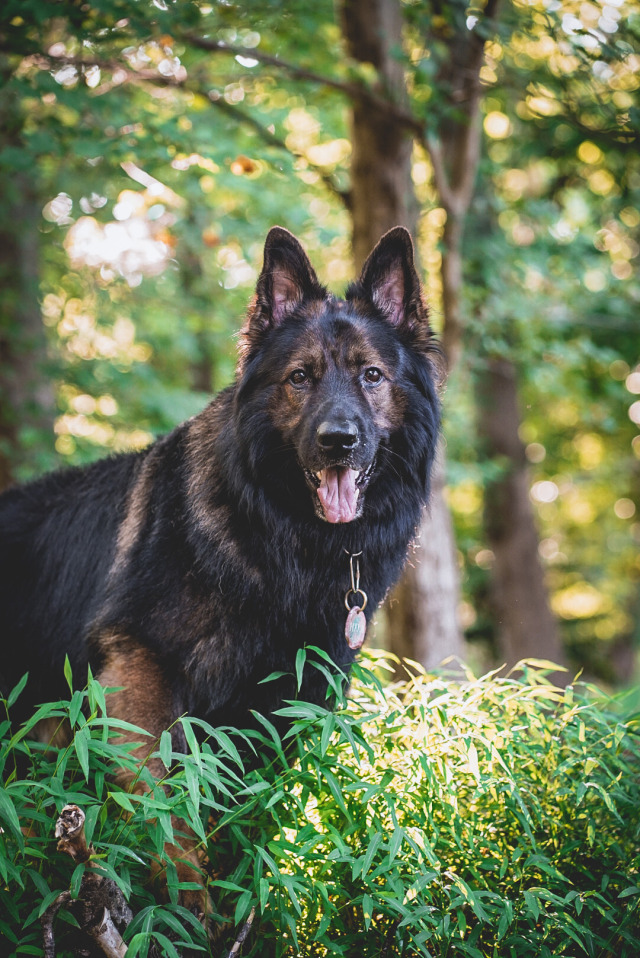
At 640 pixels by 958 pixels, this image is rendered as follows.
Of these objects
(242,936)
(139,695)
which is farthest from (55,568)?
(242,936)

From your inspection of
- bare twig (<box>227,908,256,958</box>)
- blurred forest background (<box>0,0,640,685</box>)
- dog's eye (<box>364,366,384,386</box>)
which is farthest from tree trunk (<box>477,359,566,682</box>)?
bare twig (<box>227,908,256,958</box>)

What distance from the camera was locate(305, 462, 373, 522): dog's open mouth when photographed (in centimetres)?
322

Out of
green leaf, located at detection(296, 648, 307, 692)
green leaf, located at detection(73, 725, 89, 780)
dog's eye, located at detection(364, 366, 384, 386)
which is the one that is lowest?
green leaf, located at detection(73, 725, 89, 780)

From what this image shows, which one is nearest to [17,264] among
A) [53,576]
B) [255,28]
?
[255,28]

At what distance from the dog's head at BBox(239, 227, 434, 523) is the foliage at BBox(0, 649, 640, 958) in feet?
2.54

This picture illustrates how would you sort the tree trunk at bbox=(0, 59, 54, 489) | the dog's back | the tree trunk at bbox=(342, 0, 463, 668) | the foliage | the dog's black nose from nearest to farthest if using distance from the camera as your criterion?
the foliage → the dog's black nose → the dog's back → the tree trunk at bbox=(342, 0, 463, 668) → the tree trunk at bbox=(0, 59, 54, 489)

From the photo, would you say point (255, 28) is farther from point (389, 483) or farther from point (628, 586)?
point (628, 586)

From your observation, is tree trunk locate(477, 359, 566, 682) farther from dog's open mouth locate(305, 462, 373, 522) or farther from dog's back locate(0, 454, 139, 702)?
dog's open mouth locate(305, 462, 373, 522)

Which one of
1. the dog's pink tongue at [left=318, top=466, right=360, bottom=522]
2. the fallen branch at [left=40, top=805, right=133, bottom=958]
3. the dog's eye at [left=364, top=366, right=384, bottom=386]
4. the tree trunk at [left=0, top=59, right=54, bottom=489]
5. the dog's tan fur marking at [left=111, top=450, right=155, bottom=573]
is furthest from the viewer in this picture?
the tree trunk at [left=0, top=59, right=54, bottom=489]

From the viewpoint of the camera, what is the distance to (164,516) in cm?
351

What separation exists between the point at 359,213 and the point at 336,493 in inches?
174

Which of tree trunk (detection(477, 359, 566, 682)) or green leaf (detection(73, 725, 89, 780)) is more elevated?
green leaf (detection(73, 725, 89, 780))

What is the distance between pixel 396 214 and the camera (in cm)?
681

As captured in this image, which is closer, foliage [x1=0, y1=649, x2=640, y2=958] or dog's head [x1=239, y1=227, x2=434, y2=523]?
foliage [x1=0, y1=649, x2=640, y2=958]
